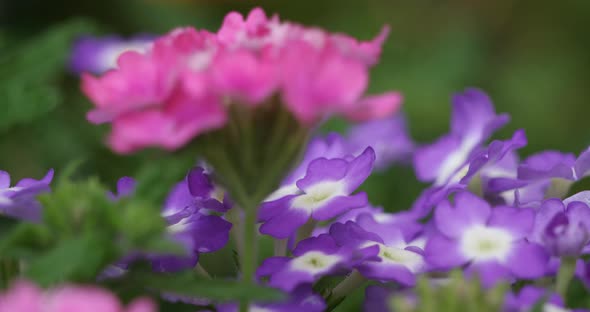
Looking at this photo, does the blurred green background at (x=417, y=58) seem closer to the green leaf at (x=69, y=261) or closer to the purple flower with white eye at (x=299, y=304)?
the purple flower with white eye at (x=299, y=304)

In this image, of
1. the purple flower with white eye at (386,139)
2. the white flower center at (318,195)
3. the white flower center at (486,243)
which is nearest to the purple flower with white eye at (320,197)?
the white flower center at (318,195)

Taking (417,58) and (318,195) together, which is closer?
(318,195)

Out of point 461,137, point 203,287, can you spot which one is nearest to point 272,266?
point 203,287

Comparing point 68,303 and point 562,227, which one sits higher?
point 562,227

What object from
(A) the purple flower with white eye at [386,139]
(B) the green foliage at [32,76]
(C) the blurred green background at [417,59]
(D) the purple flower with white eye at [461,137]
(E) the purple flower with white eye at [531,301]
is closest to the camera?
(E) the purple flower with white eye at [531,301]

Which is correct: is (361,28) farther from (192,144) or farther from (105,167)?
(192,144)

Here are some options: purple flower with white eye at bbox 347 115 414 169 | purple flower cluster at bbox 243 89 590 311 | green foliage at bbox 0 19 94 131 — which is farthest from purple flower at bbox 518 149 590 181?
purple flower with white eye at bbox 347 115 414 169

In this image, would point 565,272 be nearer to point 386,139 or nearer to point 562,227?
point 562,227

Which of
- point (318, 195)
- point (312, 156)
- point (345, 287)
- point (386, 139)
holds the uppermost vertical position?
point (386, 139)
